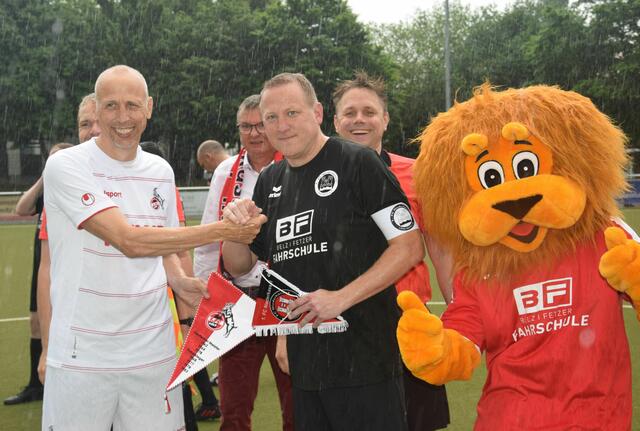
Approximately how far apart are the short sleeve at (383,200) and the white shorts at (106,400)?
1188mm

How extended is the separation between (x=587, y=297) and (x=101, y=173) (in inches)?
83.8

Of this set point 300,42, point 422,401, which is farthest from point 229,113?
point 422,401

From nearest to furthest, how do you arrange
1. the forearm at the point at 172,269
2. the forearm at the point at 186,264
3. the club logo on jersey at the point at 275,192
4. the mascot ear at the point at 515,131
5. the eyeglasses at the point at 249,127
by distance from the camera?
1. the mascot ear at the point at 515,131
2. the club logo on jersey at the point at 275,192
3. the forearm at the point at 172,269
4. the forearm at the point at 186,264
5. the eyeglasses at the point at 249,127

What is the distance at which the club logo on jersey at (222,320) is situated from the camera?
348 centimetres

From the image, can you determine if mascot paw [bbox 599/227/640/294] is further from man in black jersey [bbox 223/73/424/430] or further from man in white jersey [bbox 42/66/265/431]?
man in white jersey [bbox 42/66/265/431]

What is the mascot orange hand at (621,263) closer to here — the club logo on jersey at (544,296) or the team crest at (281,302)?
the club logo on jersey at (544,296)

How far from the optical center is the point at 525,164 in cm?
296

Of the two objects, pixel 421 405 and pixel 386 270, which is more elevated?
pixel 386 270

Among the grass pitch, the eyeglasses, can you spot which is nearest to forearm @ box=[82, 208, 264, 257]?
the eyeglasses

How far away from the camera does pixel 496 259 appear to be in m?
2.99

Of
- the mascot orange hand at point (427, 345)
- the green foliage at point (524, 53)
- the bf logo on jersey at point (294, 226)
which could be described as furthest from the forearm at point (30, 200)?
the green foliage at point (524, 53)

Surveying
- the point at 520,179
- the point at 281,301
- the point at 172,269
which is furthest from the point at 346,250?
the point at 172,269

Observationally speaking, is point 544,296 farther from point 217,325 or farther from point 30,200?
point 30,200

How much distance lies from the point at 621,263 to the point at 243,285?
2880mm
